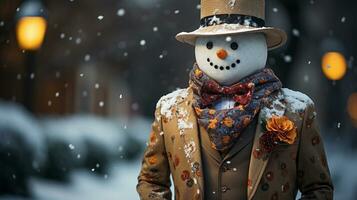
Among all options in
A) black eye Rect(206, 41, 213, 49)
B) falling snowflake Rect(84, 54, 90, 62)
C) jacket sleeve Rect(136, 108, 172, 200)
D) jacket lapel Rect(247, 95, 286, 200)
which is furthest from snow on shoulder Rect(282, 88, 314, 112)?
falling snowflake Rect(84, 54, 90, 62)

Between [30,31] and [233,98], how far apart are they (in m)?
3.96

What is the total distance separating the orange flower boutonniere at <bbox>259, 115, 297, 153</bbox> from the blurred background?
9.89 feet

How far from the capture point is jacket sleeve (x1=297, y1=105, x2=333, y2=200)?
3369mm

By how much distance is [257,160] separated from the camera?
10.8 feet

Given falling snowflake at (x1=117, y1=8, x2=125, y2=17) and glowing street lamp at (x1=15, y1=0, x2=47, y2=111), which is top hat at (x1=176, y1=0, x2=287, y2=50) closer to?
falling snowflake at (x1=117, y1=8, x2=125, y2=17)

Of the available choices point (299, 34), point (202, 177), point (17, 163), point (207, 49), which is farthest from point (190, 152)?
point (17, 163)

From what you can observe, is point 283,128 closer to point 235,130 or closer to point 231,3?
point 235,130

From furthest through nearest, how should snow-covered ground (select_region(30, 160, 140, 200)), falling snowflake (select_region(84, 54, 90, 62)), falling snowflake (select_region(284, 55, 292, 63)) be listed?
falling snowflake (select_region(84, 54, 90, 62))
snow-covered ground (select_region(30, 160, 140, 200))
falling snowflake (select_region(284, 55, 292, 63))

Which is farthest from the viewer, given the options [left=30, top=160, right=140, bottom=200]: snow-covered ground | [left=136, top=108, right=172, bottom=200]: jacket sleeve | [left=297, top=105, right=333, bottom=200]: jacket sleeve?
[left=30, top=160, right=140, bottom=200]: snow-covered ground

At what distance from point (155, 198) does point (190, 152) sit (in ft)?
1.03

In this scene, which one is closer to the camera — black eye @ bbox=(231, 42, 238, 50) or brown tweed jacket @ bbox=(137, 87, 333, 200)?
Answer: brown tweed jacket @ bbox=(137, 87, 333, 200)

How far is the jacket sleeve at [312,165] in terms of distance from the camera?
3.37 meters

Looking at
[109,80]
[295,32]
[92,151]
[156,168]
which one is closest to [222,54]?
[156,168]

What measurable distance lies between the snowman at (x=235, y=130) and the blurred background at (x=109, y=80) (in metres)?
2.83
